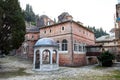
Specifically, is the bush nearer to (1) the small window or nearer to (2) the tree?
(1) the small window

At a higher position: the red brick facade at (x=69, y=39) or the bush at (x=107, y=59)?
the red brick facade at (x=69, y=39)

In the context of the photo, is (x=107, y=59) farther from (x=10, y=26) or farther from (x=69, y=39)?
(x=10, y=26)

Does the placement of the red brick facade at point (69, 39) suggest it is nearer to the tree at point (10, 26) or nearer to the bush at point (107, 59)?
the bush at point (107, 59)

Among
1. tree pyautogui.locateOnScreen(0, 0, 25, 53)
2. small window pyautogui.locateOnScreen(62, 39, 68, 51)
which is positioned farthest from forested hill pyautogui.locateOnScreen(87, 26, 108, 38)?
tree pyautogui.locateOnScreen(0, 0, 25, 53)

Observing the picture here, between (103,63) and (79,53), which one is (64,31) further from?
(103,63)

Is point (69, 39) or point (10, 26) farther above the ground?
point (10, 26)

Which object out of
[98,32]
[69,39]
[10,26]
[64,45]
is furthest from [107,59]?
[98,32]

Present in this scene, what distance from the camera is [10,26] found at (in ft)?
60.9

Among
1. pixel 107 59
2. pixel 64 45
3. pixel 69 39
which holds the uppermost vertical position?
pixel 69 39

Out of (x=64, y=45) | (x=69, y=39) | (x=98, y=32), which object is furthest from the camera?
(x=98, y=32)

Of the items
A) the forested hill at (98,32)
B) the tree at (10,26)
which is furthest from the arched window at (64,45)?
the forested hill at (98,32)

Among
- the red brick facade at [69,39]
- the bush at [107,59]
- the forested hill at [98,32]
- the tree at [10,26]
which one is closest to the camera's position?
the tree at [10,26]

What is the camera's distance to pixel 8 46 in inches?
703

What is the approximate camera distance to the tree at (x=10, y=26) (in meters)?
17.7
